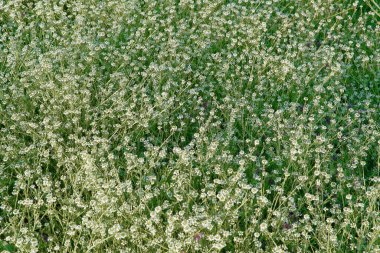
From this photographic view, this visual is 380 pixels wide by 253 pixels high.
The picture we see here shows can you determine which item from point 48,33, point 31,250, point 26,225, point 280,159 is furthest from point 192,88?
point 31,250

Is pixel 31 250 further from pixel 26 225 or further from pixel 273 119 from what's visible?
pixel 273 119

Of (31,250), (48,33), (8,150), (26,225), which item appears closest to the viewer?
(31,250)

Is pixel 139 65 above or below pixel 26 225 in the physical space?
above

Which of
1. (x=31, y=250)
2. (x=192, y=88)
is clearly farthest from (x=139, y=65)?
(x=31, y=250)

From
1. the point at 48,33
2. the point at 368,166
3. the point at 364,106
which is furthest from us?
the point at 48,33

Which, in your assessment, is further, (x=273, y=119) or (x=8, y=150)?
(x=273, y=119)

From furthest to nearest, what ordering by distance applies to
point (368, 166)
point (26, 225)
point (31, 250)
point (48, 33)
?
1. point (48, 33)
2. point (368, 166)
3. point (26, 225)
4. point (31, 250)

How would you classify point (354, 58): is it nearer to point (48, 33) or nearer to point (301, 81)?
point (301, 81)
